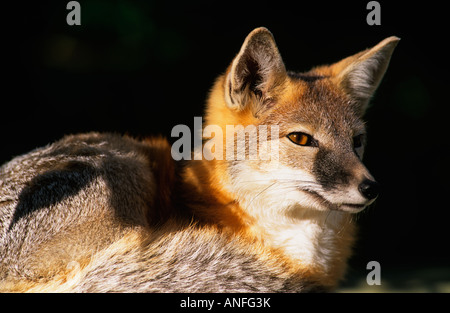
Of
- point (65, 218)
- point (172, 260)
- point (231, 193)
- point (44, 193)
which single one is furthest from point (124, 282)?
point (231, 193)

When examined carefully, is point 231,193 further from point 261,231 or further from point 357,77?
point 357,77

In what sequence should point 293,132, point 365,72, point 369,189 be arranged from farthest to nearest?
1. point 365,72
2. point 293,132
3. point 369,189

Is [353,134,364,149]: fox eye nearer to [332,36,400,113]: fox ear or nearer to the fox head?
the fox head

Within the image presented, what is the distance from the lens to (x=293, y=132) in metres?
2.36

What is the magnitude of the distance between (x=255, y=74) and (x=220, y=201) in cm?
72

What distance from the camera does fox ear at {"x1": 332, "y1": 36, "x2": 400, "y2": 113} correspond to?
106 inches

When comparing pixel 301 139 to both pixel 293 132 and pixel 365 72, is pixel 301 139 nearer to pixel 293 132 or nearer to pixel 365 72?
pixel 293 132

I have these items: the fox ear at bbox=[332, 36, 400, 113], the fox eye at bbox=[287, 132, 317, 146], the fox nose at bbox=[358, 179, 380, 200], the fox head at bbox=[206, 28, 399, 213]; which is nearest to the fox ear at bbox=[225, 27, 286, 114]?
the fox head at bbox=[206, 28, 399, 213]

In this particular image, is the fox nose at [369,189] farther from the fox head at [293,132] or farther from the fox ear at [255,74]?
the fox ear at [255,74]

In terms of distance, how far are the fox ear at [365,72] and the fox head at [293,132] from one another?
2 centimetres

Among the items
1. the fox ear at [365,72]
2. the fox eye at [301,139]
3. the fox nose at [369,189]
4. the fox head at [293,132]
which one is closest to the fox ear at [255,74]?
the fox head at [293,132]

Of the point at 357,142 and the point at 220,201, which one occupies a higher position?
the point at 357,142

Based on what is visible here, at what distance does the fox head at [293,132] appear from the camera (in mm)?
2232

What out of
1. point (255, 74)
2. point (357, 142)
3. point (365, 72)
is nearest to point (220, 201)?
point (255, 74)
